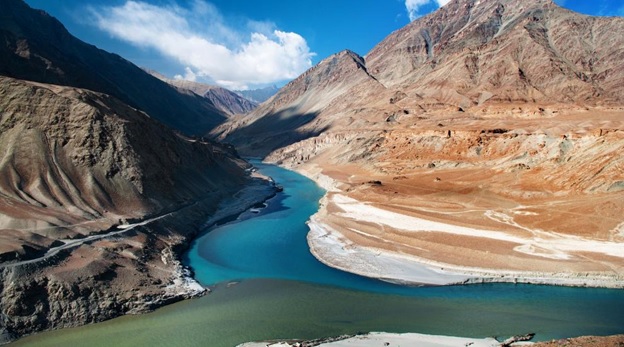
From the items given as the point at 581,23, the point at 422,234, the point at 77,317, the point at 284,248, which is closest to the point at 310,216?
the point at 284,248

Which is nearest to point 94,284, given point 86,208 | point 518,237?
point 86,208

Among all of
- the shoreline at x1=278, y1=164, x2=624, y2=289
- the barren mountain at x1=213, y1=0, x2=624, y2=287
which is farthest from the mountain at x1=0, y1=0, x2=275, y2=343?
the barren mountain at x1=213, y1=0, x2=624, y2=287

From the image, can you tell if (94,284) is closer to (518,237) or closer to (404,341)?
(404,341)

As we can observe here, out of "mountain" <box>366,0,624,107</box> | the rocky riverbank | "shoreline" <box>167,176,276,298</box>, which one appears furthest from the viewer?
"mountain" <box>366,0,624,107</box>

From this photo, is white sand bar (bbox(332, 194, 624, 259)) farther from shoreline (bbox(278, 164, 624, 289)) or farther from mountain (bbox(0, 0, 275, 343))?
mountain (bbox(0, 0, 275, 343))

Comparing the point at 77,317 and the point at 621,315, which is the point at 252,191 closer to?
the point at 77,317

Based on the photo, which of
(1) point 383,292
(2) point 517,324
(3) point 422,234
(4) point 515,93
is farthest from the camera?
(4) point 515,93

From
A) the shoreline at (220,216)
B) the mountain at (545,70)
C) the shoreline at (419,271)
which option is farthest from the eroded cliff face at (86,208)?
the mountain at (545,70)
